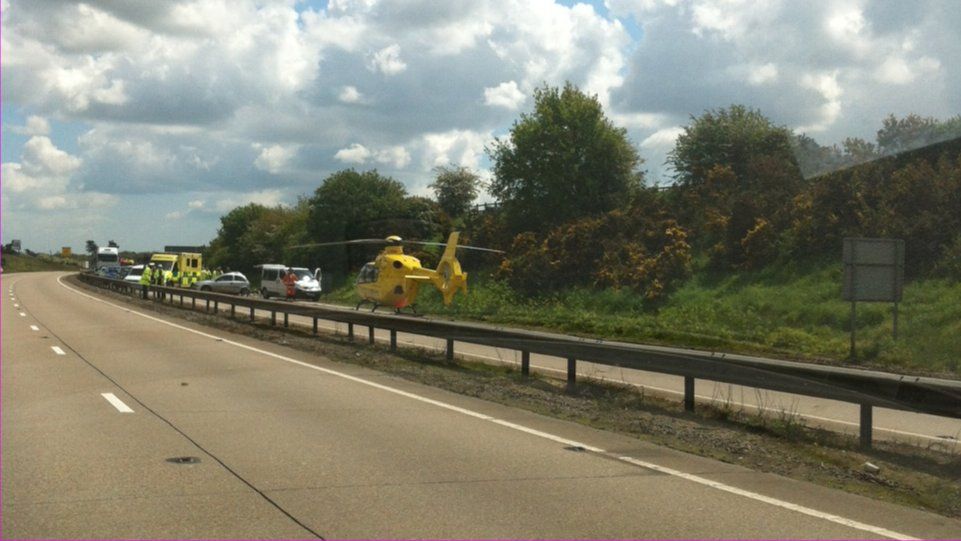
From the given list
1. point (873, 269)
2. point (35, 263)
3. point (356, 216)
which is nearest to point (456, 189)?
point (356, 216)

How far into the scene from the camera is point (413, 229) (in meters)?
55.0

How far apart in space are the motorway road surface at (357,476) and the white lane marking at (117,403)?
14mm

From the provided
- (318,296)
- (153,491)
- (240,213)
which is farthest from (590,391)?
(240,213)

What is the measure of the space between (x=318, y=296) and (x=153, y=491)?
43.6 metres

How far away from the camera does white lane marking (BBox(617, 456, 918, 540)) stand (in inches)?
279

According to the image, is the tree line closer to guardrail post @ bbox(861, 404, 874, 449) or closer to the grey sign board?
the grey sign board

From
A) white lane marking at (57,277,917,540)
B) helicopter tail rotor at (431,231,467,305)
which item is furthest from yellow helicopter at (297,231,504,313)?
white lane marking at (57,277,917,540)

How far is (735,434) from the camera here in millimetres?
11500

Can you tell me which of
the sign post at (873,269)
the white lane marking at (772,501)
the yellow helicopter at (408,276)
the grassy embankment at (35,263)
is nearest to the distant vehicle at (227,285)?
the yellow helicopter at (408,276)

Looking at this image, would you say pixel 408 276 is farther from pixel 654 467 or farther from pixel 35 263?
pixel 35 263

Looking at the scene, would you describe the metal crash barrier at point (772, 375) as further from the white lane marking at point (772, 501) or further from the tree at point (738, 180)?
the tree at point (738, 180)

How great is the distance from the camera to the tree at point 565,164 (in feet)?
171

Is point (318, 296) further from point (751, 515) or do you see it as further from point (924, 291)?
point (751, 515)

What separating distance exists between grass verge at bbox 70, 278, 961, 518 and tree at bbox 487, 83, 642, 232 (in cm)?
3365
